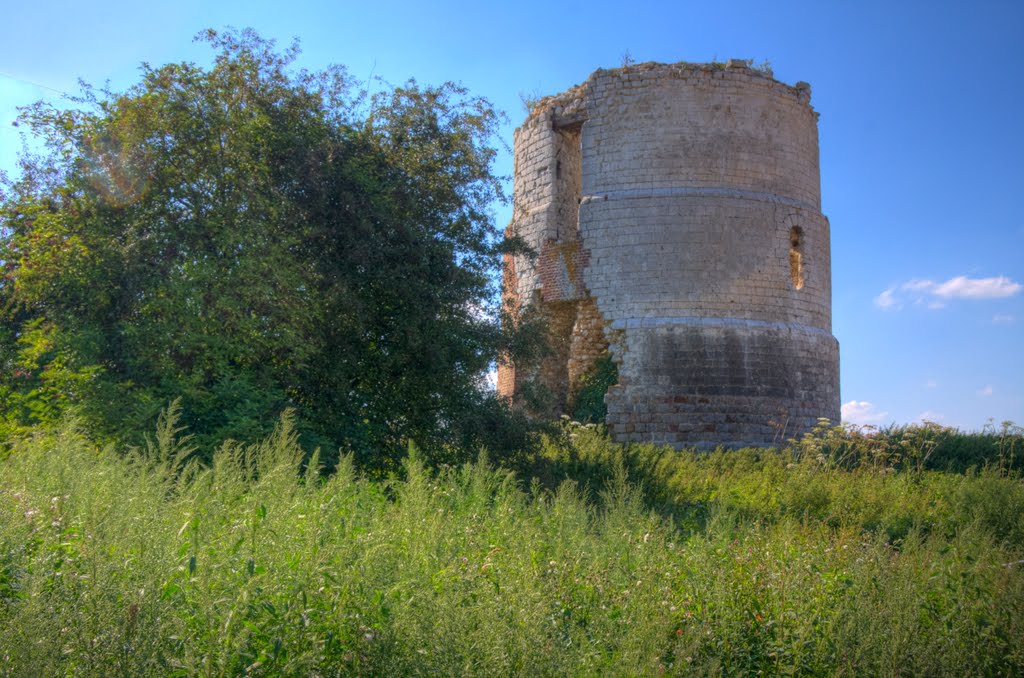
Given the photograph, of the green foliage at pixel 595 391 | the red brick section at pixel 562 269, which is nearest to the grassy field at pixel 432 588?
the green foliage at pixel 595 391

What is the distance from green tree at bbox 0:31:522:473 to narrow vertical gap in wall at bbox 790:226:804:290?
5963mm

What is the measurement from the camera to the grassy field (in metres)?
3.25

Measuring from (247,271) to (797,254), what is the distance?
9.40m

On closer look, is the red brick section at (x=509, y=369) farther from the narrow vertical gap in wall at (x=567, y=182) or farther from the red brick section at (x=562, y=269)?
the narrow vertical gap in wall at (x=567, y=182)

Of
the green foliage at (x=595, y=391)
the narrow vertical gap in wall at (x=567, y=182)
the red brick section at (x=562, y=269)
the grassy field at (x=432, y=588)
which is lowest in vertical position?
the grassy field at (x=432, y=588)

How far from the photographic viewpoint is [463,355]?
34.4 ft

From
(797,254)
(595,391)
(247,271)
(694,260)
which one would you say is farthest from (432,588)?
(797,254)

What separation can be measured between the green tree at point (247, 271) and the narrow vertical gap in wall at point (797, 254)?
596 cm

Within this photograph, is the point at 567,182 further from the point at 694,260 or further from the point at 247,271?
the point at 247,271

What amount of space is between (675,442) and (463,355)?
443 cm

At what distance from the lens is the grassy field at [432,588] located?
3.25 m

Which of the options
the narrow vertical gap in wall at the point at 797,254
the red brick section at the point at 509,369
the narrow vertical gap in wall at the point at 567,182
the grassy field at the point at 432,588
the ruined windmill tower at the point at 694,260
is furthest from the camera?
the narrow vertical gap in wall at the point at 567,182

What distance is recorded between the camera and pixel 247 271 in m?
8.93

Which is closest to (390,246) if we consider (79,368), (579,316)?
(79,368)
